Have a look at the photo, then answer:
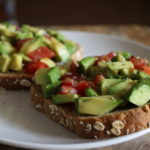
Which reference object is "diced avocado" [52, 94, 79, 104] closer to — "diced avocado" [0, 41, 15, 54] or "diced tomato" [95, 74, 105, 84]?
"diced tomato" [95, 74, 105, 84]

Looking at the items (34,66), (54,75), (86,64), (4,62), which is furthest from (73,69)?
(4,62)

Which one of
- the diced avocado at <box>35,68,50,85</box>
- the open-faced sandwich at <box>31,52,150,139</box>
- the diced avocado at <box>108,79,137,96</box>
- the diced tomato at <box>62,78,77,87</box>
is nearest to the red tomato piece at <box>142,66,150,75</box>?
the open-faced sandwich at <box>31,52,150,139</box>

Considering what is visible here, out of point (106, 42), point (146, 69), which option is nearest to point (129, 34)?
point (106, 42)

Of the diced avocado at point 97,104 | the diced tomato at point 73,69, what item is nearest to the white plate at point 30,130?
the diced avocado at point 97,104

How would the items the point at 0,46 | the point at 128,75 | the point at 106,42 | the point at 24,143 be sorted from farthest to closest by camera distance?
the point at 106,42 < the point at 0,46 < the point at 128,75 < the point at 24,143

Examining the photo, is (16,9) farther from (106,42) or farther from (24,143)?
(24,143)

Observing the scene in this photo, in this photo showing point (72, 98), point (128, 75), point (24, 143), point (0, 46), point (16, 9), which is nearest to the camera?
point (24, 143)

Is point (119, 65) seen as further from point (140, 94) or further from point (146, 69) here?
point (140, 94)
